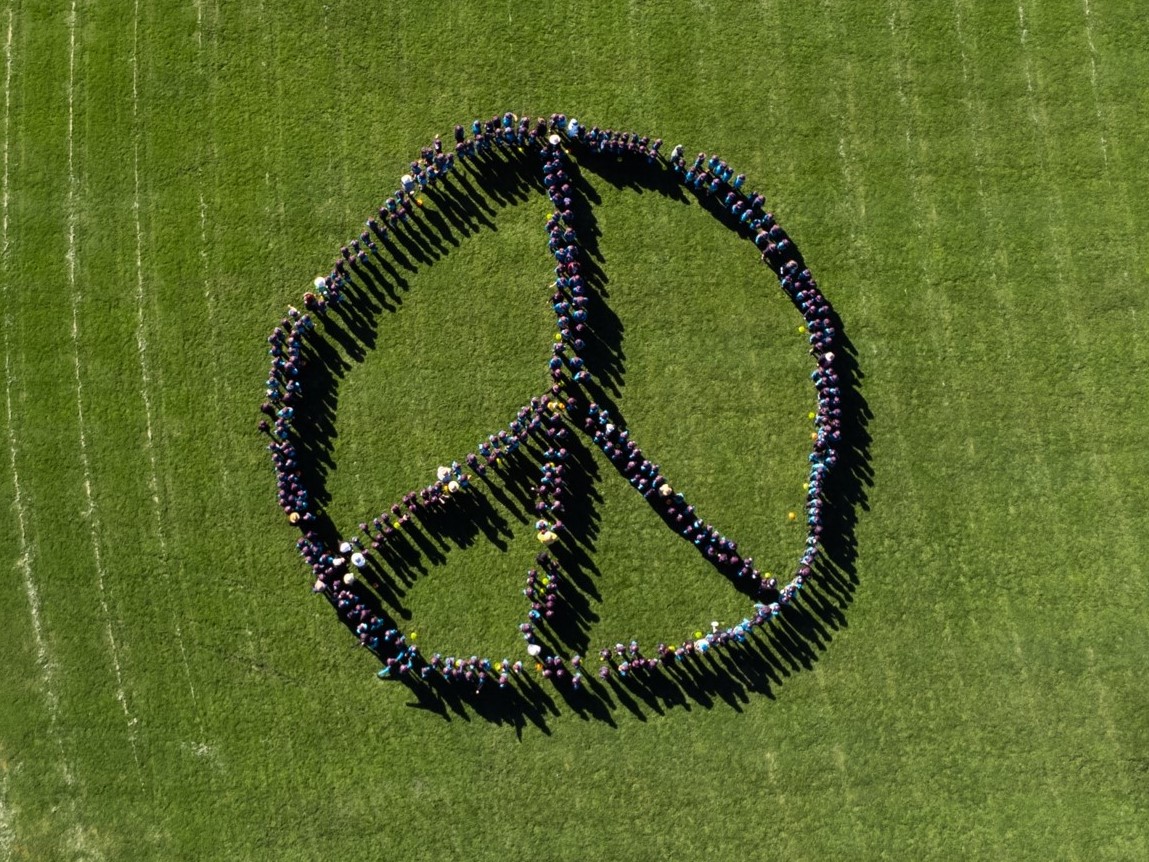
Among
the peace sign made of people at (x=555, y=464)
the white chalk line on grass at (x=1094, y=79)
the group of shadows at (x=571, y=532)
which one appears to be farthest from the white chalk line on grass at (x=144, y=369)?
the white chalk line on grass at (x=1094, y=79)

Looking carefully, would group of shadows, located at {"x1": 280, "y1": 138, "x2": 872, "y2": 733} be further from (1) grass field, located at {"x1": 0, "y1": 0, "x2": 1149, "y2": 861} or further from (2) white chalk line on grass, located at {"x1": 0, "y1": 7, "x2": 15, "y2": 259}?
(2) white chalk line on grass, located at {"x1": 0, "y1": 7, "x2": 15, "y2": 259}

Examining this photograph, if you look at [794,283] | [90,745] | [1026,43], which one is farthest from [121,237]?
[1026,43]

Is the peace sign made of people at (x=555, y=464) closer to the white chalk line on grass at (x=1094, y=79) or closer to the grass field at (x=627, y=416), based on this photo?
the grass field at (x=627, y=416)

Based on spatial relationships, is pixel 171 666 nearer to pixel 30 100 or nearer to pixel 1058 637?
pixel 30 100

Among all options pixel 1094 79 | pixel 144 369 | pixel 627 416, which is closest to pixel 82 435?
pixel 144 369

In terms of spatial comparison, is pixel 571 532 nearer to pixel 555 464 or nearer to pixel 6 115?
pixel 555 464
